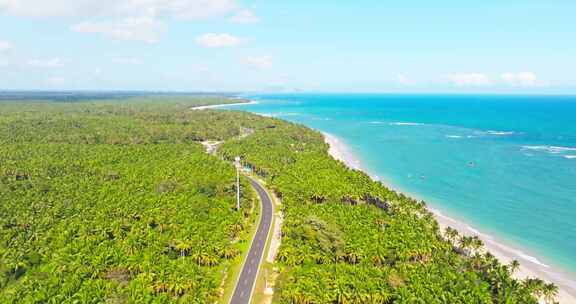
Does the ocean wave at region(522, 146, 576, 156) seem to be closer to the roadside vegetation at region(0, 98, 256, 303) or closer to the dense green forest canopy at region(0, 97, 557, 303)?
the dense green forest canopy at region(0, 97, 557, 303)

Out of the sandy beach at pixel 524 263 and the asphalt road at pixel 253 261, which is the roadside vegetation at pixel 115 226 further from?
the sandy beach at pixel 524 263

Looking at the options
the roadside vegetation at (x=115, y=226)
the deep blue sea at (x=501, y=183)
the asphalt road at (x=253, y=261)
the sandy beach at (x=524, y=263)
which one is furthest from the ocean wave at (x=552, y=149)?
the roadside vegetation at (x=115, y=226)

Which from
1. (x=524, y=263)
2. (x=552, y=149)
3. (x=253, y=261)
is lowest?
(x=524, y=263)

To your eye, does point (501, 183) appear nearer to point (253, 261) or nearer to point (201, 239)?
point (253, 261)

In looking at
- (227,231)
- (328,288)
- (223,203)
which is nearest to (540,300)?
(328,288)

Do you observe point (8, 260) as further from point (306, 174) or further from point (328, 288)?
point (306, 174)

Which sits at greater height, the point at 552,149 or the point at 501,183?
the point at 552,149

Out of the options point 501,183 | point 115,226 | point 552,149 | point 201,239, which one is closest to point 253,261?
point 201,239
